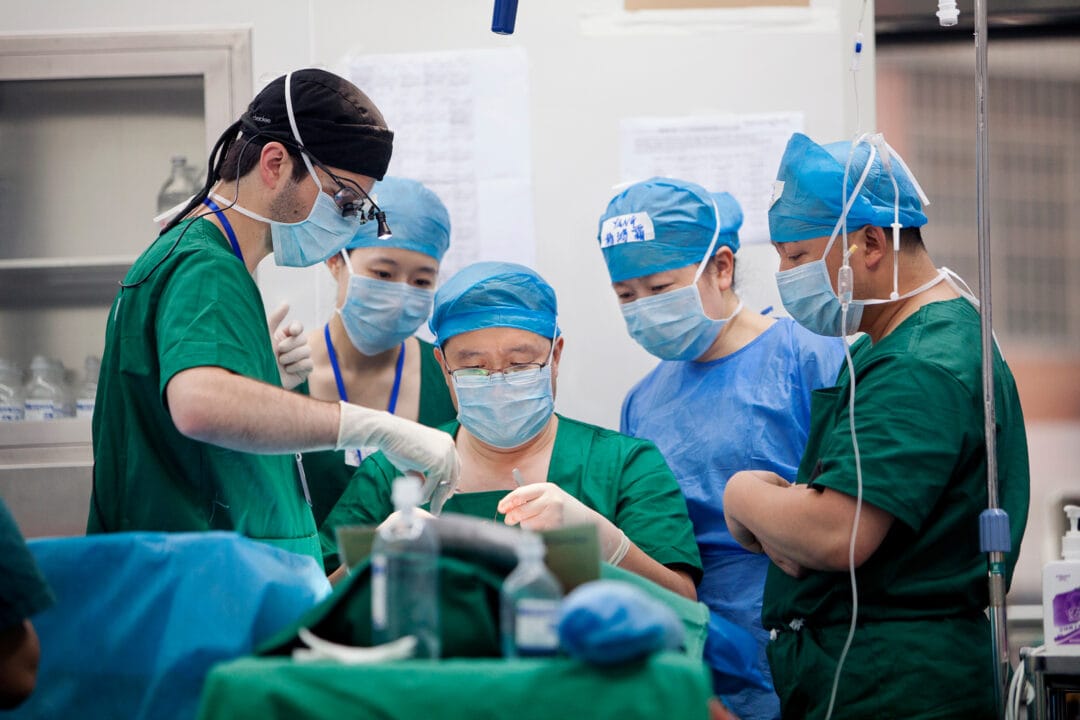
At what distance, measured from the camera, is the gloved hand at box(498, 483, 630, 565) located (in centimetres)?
197

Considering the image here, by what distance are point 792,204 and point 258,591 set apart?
1.14 meters

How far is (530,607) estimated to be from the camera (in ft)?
4.07

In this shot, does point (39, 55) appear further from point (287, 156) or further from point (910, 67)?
point (910, 67)

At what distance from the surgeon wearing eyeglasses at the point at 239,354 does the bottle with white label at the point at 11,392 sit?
4.83ft

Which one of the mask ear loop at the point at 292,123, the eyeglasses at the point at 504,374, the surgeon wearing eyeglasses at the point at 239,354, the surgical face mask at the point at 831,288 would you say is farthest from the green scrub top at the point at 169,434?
the surgical face mask at the point at 831,288

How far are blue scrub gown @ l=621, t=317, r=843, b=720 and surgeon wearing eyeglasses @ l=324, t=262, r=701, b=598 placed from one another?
0.54 ft

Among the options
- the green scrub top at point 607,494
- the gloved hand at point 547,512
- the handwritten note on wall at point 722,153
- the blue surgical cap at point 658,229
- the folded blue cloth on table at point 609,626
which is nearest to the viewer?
the folded blue cloth on table at point 609,626

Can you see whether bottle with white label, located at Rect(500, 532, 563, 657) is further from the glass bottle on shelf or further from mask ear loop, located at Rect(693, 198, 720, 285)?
the glass bottle on shelf

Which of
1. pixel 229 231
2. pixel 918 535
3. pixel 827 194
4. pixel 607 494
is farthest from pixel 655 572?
pixel 229 231

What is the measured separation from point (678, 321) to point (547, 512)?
74cm

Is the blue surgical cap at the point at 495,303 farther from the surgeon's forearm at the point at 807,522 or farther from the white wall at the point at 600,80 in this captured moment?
the white wall at the point at 600,80

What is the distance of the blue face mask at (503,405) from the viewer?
7.55 feet

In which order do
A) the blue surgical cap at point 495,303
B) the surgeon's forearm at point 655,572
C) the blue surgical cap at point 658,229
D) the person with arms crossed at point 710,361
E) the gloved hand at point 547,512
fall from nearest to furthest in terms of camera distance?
the gloved hand at point 547,512, the surgeon's forearm at point 655,572, the blue surgical cap at point 495,303, the person with arms crossed at point 710,361, the blue surgical cap at point 658,229

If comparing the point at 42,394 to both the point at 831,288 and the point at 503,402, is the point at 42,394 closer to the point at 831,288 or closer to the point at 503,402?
the point at 503,402
